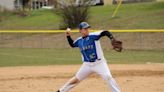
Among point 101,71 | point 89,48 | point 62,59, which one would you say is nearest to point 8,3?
point 62,59

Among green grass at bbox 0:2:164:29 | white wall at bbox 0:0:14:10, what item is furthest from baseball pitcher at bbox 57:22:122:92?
white wall at bbox 0:0:14:10

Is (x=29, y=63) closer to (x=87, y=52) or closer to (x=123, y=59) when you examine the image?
(x=123, y=59)

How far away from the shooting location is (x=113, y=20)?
4303cm

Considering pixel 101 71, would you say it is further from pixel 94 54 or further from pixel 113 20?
pixel 113 20

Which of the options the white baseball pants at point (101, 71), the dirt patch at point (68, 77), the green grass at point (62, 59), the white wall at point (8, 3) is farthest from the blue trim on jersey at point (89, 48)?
the white wall at point (8, 3)

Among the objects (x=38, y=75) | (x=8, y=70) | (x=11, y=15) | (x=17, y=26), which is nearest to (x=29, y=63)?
(x=8, y=70)

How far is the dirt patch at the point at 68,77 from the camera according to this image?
14.6m

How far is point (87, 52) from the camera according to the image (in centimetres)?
1139

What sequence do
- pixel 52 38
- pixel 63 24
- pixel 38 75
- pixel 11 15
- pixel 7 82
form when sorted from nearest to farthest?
pixel 7 82, pixel 38 75, pixel 52 38, pixel 63 24, pixel 11 15

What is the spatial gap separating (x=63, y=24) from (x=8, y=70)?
2190cm

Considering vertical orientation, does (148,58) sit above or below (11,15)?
above

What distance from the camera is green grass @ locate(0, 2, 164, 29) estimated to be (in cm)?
3916

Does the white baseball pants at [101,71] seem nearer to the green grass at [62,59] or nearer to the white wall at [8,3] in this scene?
the green grass at [62,59]

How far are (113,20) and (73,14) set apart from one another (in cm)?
417
